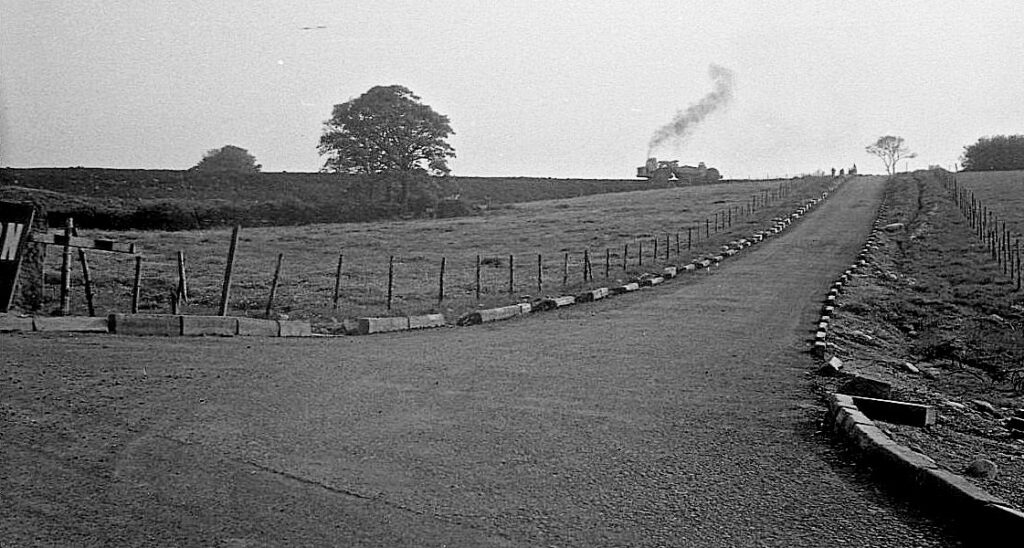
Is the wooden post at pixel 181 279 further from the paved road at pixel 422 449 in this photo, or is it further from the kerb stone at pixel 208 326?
the paved road at pixel 422 449

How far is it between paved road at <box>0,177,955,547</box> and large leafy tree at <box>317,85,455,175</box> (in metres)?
43.2

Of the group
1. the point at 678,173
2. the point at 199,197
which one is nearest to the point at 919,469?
the point at 199,197

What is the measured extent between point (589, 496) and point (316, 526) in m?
1.67

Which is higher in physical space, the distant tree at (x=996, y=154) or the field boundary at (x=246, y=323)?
the distant tree at (x=996, y=154)

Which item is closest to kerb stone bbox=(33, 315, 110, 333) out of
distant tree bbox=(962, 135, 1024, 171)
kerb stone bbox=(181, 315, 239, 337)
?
kerb stone bbox=(181, 315, 239, 337)

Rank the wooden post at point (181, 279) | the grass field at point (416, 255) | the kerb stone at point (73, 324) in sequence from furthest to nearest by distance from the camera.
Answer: the grass field at point (416, 255), the wooden post at point (181, 279), the kerb stone at point (73, 324)

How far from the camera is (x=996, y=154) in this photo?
298ft

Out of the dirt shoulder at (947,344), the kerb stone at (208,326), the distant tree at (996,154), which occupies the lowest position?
the dirt shoulder at (947,344)

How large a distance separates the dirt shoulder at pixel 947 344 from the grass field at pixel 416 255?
19.5 feet

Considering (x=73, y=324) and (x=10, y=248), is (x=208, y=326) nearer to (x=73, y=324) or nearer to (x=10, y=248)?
(x=73, y=324)

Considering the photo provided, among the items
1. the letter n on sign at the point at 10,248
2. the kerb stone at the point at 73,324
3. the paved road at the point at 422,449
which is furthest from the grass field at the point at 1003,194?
the letter n on sign at the point at 10,248

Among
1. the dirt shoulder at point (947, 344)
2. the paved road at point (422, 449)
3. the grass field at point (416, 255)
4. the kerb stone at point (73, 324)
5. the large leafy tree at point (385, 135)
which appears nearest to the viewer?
the paved road at point (422, 449)

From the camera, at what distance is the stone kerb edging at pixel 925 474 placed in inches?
190

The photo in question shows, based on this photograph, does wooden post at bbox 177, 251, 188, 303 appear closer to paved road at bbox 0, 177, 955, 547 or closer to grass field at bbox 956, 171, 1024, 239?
paved road at bbox 0, 177, 955, 547
